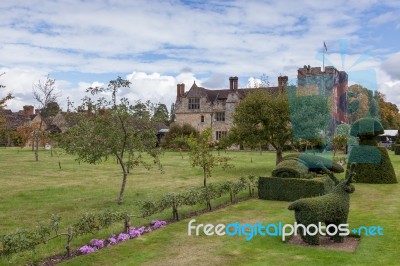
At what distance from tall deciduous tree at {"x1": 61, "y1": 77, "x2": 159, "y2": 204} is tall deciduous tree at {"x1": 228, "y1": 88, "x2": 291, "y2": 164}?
12592 millimetres

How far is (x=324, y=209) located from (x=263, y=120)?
18.3 m

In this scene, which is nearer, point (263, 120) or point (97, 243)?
point (97, 243)

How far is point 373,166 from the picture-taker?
23797 millimetres

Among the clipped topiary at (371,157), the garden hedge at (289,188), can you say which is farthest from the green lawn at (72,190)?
the clipped topiary at (371,157)

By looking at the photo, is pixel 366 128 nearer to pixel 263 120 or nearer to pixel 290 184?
pixel 263 120

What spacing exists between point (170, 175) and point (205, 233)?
50.0 feet

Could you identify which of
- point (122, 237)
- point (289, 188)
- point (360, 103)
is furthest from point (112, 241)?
point (360, 103)

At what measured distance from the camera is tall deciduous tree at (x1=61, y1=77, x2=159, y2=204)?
648 inches

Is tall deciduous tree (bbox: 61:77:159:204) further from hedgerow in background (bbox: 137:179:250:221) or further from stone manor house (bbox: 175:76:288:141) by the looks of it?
stone manor house (bbox: 175:76:288:141)

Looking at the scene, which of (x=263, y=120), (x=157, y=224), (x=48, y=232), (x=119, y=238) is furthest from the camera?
(x=263, y=120)

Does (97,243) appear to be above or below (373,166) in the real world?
below

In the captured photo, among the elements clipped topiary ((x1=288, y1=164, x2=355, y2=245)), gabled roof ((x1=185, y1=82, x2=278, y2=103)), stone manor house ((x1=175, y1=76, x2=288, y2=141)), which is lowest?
clipped topiary ((x1=288, y1=164, x2=355, y2=245))

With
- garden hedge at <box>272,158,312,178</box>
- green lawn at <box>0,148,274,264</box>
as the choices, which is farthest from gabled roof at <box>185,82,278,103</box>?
garden hedge at <box>272,158,312,178</box>

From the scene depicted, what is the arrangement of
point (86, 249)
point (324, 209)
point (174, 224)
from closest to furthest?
point (86, 249), point (324, 209), point (174, 224)
